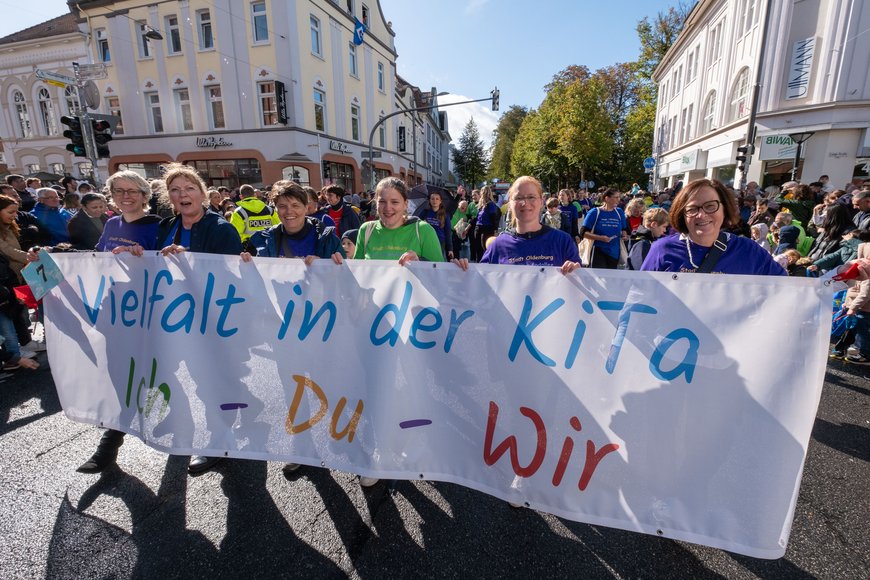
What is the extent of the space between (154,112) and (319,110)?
8638mm

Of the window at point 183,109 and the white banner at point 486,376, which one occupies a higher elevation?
the window at point 183,109

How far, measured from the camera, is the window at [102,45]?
21.9m

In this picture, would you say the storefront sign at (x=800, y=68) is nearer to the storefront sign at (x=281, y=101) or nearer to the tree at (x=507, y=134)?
the storefront sign at (x=281, y=101)

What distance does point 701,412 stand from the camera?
1656 millimetres

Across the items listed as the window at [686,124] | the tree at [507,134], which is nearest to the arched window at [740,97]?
the window at [686,124]

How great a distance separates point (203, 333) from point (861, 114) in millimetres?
21621

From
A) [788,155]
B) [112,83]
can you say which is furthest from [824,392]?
[112,83]

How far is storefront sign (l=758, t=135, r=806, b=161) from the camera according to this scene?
51.9 ft

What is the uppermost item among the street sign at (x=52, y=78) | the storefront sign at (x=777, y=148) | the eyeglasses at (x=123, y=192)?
the street sign at (x=52, y=78)

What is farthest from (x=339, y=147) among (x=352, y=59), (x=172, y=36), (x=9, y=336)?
(x=9, y=336)

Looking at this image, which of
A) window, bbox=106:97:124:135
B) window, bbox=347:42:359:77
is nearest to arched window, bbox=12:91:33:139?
window, bbox=106:97:124:135

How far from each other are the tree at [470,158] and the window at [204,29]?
62.5 m

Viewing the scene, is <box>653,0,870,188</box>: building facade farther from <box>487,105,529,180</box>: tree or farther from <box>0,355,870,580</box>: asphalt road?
<box>487,105,529,180</box>: tree

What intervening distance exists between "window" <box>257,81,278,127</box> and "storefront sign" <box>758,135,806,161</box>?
21508 millimetres
